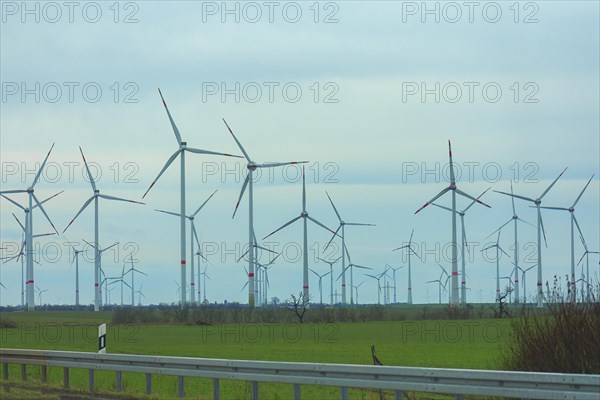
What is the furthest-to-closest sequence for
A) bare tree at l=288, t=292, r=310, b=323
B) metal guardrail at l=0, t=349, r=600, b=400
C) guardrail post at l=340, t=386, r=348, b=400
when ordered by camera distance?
bare tree at l=288, t=292, r=310, b=323, guardrail post at l=340, t=386, r=348, b=400, metal guardrail at l=0, t=349, r=600, b=400

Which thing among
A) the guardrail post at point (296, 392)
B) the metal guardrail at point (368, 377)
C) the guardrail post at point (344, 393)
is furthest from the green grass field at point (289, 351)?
the guardrail post at point (344, 393)

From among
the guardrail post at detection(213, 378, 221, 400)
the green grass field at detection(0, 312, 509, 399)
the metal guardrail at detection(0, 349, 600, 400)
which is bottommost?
the green grass field at detection(0, 312, 509, 399)

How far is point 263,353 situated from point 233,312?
5036 centimetres

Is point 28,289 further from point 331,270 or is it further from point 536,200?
point 536,200

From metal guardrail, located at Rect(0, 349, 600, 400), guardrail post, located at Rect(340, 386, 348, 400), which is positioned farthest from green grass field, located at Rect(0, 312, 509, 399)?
guardrail post, located at Rect(340, 386, 348, 400)

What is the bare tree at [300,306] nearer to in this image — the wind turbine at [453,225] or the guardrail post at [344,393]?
the wind turbine at [453,225]

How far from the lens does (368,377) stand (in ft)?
63.4

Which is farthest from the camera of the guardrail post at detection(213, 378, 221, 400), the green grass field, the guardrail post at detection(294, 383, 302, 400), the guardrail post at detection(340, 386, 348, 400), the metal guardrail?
the green grass field

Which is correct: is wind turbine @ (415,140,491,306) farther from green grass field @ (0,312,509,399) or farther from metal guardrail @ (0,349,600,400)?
metal guardrail @ (0,349,600,400)

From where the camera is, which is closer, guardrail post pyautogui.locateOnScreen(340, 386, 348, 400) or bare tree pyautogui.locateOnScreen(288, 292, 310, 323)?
guardrail post pyautogui.locateOnScreen(340, 386, 348, 400)

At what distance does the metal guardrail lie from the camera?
16547 millimetres

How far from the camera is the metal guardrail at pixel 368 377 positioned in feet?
54.3

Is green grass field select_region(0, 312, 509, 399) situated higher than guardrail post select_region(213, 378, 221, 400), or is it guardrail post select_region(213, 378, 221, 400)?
guardrail post select_region(213, 378, 221, 400)

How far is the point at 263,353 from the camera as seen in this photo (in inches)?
1631
